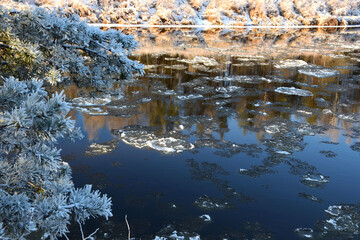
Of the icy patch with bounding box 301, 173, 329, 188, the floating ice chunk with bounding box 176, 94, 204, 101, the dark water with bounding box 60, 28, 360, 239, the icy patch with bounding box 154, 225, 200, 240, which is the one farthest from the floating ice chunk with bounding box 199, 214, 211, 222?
the floating ice chunk with bounding box 176, 94, 204, 101

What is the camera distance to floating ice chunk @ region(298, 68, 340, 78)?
17.9 m

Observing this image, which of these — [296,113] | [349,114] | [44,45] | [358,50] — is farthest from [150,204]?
[358,50]

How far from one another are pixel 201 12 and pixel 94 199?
55697mm

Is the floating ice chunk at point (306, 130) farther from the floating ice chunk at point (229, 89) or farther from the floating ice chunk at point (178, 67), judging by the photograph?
the floating ice chunk at point (178, 67)

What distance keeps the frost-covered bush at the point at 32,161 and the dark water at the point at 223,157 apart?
3045 mm

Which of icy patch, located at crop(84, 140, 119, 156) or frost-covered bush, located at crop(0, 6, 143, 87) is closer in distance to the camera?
frost-covered bush, located at crop(0, 6, 143, 87)

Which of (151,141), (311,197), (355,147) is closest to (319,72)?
(355,147)

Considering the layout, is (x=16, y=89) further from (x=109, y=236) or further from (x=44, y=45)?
(x=109, y=236)

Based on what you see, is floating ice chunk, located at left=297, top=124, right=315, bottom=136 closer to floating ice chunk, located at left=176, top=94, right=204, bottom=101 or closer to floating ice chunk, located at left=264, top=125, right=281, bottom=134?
floating ice chunk, located at left=264, top=125, right=281, bottom=134

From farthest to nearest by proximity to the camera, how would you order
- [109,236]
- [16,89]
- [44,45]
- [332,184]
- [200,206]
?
1. [332,184]
2. [200,206]
3. [109,236]
4. [44,45]
5. [16,89]

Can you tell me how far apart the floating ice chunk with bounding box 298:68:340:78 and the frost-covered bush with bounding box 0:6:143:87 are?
50.5ft

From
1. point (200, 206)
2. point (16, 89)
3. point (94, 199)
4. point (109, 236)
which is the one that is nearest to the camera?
point (16, 89)

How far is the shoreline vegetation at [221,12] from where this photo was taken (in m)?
47.9

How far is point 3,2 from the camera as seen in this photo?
4.36 meters
